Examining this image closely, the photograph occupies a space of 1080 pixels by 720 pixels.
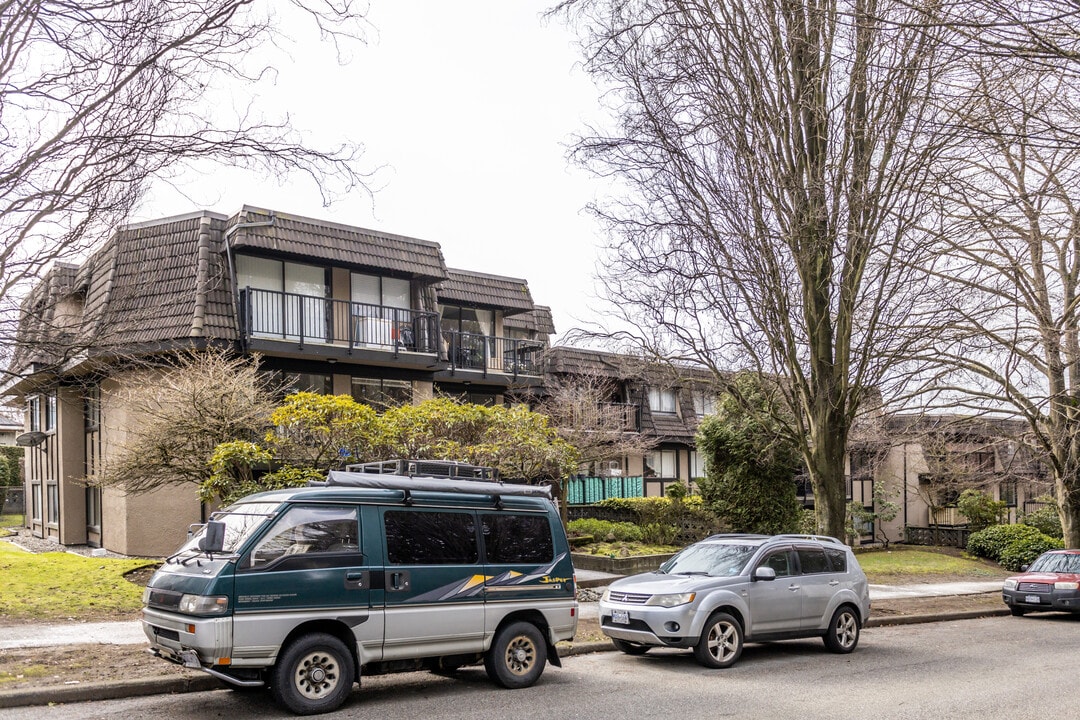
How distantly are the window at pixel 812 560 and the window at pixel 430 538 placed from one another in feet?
18.4

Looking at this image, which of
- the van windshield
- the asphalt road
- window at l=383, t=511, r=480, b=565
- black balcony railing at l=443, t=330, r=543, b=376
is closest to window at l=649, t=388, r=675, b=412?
black balcony railing at l=443, t=330, r=543, b=376

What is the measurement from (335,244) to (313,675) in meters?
18.1

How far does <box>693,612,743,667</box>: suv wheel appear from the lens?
1218cm

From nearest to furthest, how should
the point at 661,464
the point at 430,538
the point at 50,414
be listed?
the point at 430,538, the point at 50,414, the point at 661,464

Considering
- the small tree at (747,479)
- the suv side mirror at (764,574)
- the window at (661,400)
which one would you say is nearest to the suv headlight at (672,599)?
the suv side mirror at (764,574)

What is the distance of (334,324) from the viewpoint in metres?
25.4

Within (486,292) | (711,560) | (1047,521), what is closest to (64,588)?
(711,560)

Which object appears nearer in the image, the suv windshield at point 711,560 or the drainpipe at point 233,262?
the suv windshield at point 711,560

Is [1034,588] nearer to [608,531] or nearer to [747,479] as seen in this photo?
[747,479]

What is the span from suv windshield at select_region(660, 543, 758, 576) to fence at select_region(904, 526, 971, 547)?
1046 inches

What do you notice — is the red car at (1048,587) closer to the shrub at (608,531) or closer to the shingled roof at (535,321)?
the shrub at (608,531)

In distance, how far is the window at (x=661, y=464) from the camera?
38.5 meters

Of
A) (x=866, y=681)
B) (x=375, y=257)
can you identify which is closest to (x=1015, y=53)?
(x=866, y=681)

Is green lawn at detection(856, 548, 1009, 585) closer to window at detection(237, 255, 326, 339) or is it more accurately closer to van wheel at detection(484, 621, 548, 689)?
van wheel at detection(484, 621, 548, 689)
